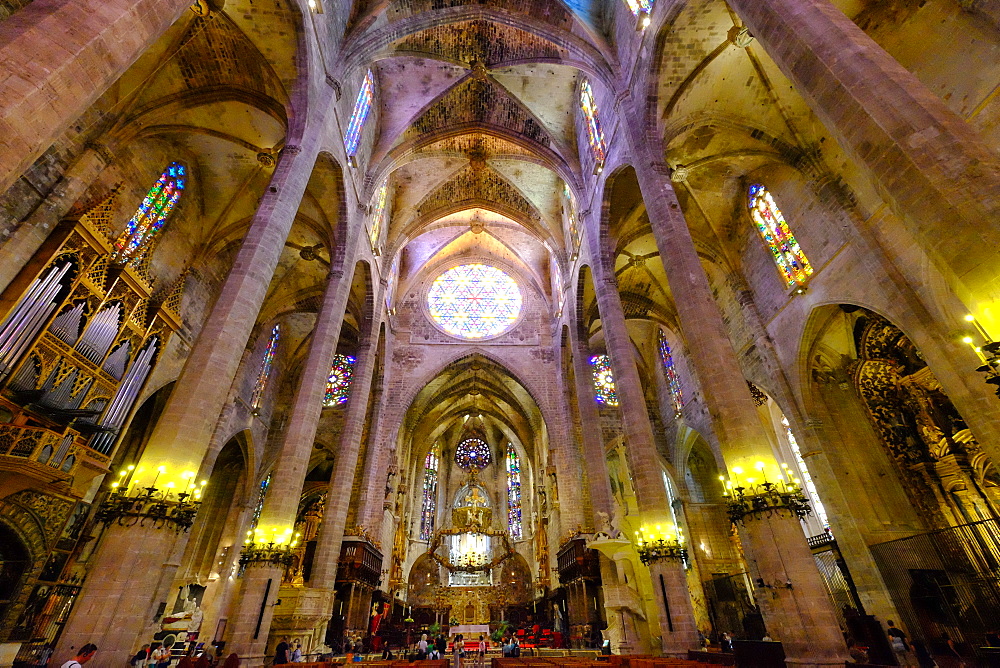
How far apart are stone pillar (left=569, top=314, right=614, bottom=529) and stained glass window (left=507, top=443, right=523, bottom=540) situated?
1652 centimetres

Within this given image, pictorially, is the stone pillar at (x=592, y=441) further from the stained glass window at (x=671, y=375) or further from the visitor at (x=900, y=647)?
the visitor at (x=900, y=647)

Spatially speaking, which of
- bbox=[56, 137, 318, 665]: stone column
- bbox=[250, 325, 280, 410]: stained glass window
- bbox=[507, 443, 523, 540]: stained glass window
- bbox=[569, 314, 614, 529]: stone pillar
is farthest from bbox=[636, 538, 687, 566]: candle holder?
bbox=[507, 443, 523, 540]: stained glass window

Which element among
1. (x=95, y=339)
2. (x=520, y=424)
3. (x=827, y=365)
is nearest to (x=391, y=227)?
(x=95, y=339)

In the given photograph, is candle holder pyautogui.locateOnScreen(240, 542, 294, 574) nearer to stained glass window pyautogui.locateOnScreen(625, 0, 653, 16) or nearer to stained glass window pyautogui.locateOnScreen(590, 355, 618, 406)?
stained glass window pyautogui.locateOnScreen(625, 0, 653, 16)

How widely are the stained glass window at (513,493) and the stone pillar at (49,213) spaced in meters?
28.0

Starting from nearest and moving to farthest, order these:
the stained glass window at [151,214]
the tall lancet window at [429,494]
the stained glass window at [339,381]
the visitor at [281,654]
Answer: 1. the visitor at [281,654]
2. the stained glass window at [151,214]
3. the stained glass window at [339,381]
4. the tall lancet window at [429,494]

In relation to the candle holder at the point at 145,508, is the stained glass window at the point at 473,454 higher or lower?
higher

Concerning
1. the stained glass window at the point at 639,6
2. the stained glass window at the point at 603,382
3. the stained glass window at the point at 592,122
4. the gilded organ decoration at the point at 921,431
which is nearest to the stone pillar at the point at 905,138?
the stained glass window at the point at 639,6

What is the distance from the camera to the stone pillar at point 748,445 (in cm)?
554

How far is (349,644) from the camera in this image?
13453 millimetres

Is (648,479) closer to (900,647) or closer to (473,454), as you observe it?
(900,647)

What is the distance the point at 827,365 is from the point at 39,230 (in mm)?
20209

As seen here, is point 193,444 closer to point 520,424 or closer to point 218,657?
point 218,657

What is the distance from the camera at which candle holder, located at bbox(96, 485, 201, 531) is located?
19.2 feet
